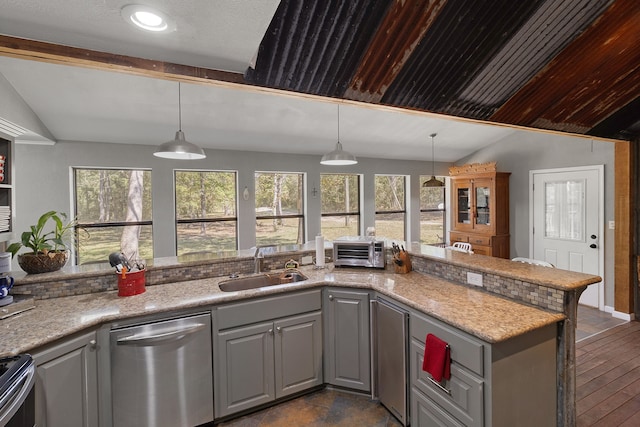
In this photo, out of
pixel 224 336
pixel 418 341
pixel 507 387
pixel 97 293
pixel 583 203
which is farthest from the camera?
pixel 583 203

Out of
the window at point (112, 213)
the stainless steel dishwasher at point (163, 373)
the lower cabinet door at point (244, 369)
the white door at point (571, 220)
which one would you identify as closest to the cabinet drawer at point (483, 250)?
the white door at point (571, 220)

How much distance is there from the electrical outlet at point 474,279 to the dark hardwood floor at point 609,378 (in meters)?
1.11

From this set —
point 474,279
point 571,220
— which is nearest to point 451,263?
point 474,279

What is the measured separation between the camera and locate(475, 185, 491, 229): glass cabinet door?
531cm

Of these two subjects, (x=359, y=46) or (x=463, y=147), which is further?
(x=463, y=147)

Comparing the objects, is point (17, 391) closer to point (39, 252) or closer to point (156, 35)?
point (39, 252)

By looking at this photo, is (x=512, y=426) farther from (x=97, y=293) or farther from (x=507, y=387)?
(x=97, y=293)

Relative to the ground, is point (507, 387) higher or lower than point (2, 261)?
lower

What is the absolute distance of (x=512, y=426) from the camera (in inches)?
61.5

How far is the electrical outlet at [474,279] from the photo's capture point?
2154 millimetres

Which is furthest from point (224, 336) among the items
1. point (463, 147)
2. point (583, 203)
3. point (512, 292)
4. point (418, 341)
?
point (463, 147)

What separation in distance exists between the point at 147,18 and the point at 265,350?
2.02 metres

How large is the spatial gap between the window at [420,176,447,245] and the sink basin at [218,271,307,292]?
14.5ft

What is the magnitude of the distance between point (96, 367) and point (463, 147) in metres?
6.03
